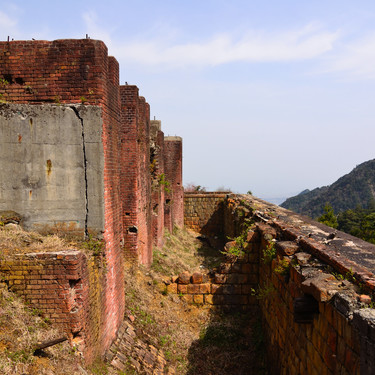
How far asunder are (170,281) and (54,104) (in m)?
4.91

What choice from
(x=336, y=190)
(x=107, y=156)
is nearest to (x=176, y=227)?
(x=107, y=156)

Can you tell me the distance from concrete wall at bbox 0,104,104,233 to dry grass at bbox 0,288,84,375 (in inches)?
54.0

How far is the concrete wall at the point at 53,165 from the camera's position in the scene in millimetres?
5070

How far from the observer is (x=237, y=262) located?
7.74 meters

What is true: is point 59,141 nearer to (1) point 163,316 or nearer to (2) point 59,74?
(2) point 59,74

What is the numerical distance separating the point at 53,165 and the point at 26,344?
2525 mm

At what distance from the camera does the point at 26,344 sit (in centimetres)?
375

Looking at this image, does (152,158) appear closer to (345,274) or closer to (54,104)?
(54,104)

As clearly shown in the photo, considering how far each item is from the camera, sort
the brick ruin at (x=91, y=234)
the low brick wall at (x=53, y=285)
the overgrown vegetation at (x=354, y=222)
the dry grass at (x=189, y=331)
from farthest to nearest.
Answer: the overgrown vegetation at (x=354, y=222)
the dry grass at (x=189, y=331)
the low brick wall at (x=53, y=285)
the brick ruin at (x=91, y=234)

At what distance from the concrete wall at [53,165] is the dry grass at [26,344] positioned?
1.37 metres

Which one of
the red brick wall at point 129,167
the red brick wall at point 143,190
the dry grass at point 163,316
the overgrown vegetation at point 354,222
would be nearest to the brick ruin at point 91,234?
the dry grass at point 163,316

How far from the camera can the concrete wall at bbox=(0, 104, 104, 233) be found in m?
5.07

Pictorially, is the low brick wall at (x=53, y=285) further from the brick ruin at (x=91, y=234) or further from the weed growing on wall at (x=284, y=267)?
the weed growing on wall at (x=284, y=267)

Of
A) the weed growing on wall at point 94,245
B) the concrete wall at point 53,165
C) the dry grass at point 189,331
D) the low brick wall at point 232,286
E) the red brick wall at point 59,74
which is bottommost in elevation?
the dry grass at point 189,331
